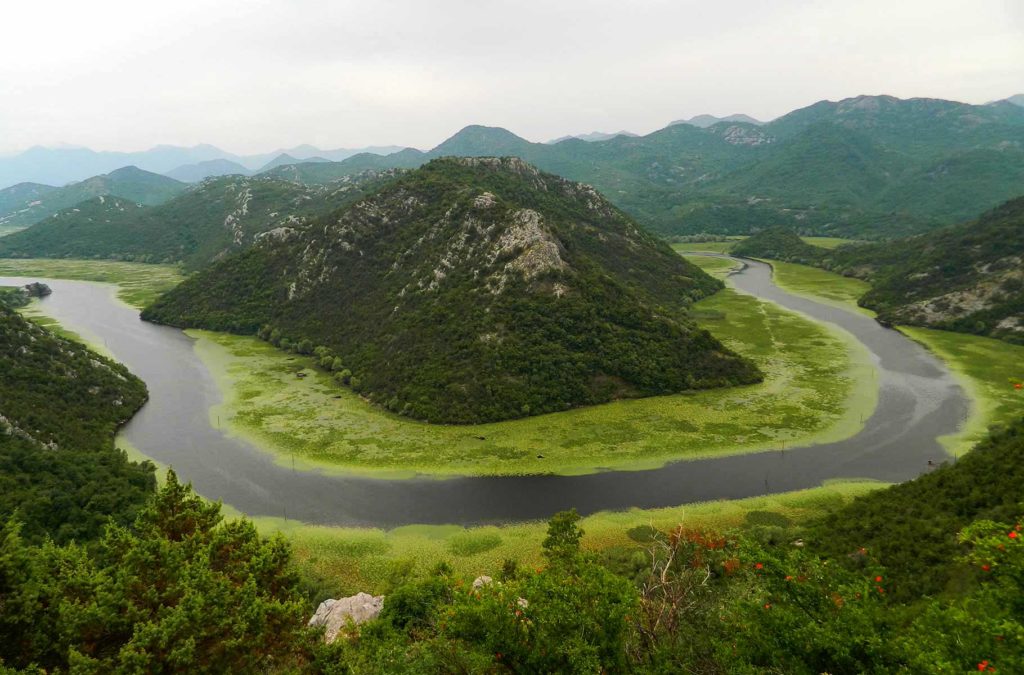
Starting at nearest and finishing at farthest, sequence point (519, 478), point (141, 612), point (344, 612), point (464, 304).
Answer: point (141, 612) < point (344, 612) < point (519, 478) < point (464, 304)

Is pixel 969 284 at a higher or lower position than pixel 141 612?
higher

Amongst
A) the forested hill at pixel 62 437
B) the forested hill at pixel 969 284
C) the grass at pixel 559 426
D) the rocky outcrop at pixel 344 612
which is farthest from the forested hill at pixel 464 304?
the forested hill at pixel 969 284

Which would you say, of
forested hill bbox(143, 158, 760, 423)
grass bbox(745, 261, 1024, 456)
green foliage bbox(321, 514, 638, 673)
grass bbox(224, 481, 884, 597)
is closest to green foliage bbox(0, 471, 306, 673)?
green foliage bbox(321, 514, 638, 673)

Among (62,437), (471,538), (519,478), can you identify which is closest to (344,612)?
(471,538)

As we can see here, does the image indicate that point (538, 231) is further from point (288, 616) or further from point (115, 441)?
point (288, 616)

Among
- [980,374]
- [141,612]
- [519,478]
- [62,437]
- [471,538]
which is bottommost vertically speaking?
[471,538]

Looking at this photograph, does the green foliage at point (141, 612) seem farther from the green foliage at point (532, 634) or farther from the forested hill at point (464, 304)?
the forested hill at point (464, 304)

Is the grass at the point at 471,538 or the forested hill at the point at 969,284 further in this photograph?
the forested hill at the point at 969,284

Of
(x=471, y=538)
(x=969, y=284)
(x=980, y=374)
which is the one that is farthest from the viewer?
(x=969, y=284)

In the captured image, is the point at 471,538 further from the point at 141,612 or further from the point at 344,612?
the point at 141,612
